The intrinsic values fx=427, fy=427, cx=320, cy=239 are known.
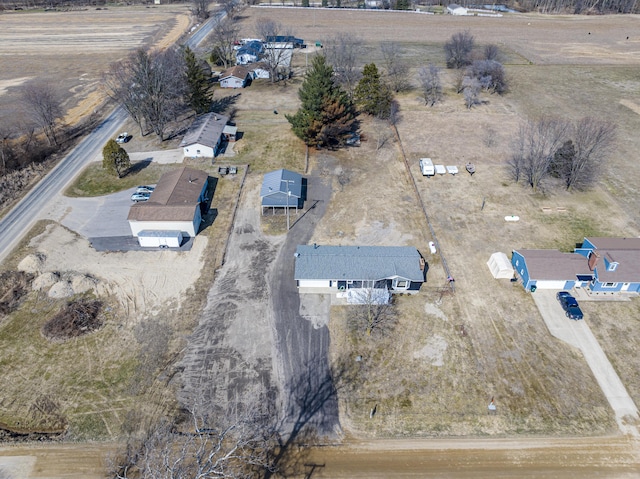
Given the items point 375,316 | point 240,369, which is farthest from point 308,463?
point 375,316

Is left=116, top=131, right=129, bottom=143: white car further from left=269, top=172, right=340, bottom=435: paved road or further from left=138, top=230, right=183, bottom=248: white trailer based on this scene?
left=269, top=172, right=340, bottom=435: paved road

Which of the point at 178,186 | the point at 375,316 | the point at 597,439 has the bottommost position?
the point at 597,439

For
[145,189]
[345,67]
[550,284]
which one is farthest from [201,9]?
[550,284]

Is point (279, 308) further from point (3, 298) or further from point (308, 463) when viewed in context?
point (3, 298)

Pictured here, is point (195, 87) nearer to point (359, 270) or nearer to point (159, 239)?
point (159, 239)

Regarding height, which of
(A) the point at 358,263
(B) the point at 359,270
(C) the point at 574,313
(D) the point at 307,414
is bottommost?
(D) the point at 307,414

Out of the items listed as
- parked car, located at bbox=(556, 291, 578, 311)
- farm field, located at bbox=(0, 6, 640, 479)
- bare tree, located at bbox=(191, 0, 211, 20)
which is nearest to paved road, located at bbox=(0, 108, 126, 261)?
farm field, located at bbox=(0, 6, 640, 479)
